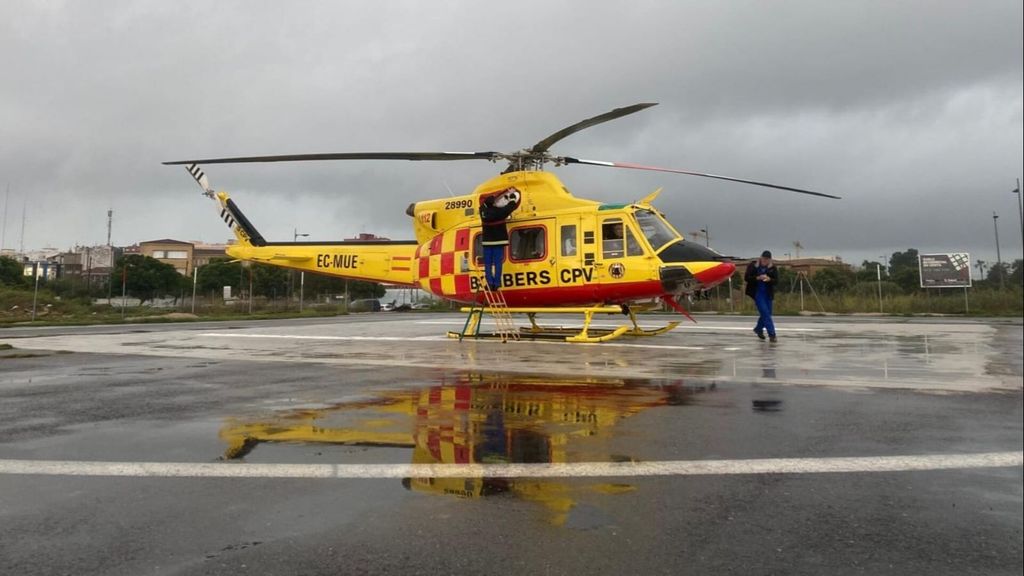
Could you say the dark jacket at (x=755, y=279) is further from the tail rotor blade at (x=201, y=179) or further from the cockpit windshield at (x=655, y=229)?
the tail rotor blade at (x=201, y=179)

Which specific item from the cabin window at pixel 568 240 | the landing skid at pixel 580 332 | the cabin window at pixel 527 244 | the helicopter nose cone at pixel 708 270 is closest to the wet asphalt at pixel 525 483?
the helicopter nose cone at pixel 708 270

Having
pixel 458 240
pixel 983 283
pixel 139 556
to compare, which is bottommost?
pixel 139 556

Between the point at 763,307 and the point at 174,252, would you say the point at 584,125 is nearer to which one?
the point at 763,307

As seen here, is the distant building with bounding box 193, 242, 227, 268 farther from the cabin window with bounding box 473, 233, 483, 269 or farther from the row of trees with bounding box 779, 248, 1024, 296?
the cabin window with bounding box 473, 233, 483, 269

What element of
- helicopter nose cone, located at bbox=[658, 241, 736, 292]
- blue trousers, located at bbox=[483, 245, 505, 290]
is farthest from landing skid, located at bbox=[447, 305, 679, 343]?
helicopter nose cone, located at bbox=[658, 241, 736, 292]

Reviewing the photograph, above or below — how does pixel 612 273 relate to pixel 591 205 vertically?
below

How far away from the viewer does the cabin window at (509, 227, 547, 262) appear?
12.4m

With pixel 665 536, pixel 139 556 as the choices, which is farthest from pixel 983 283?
pixel 139 556

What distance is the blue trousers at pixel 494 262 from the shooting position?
492 inches

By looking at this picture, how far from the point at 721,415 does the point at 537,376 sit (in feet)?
9.63

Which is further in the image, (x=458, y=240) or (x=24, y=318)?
(x=24, y=318)

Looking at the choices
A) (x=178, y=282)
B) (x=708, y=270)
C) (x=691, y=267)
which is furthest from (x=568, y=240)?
(x=178, y=282)

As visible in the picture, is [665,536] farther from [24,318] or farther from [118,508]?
[24,318]

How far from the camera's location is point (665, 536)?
2.46 m
